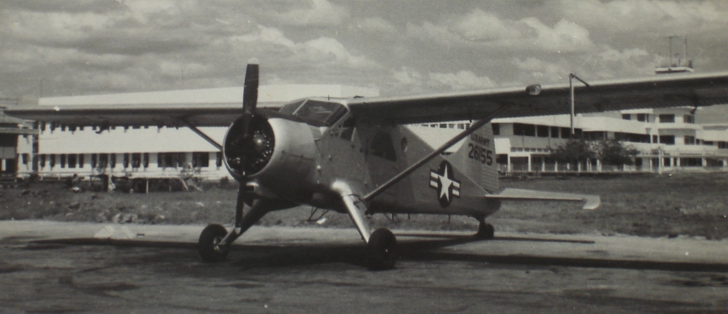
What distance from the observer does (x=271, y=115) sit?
364 inches

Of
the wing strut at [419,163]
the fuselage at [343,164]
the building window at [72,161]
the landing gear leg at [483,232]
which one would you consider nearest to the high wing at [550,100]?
the wing strut at [419,163]

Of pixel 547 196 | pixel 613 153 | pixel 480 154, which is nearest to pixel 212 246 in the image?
pixel 547 196

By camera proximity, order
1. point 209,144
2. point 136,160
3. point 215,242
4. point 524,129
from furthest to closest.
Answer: point 524,129
point 136,160
point 209,144
point 215,242

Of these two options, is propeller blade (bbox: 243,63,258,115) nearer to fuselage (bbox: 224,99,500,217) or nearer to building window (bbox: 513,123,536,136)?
fuselage (bbox: 224,99,500,217)

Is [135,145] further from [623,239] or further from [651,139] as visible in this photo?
[651,139]

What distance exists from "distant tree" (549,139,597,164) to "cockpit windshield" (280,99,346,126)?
2278 inches

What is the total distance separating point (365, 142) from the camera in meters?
11.3

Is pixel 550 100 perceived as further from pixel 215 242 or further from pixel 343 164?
pixel 215 242

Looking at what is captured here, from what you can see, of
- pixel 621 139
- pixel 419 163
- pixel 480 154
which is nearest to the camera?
pixel 419 163

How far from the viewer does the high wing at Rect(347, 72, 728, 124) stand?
10.1 m

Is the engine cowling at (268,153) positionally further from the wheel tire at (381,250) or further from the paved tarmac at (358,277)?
the wheel tire at (381,250)

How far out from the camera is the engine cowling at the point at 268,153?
9109 mm

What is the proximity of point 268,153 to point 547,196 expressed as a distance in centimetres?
652

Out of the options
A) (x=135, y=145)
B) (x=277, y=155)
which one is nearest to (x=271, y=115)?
(x=277, y=155)
